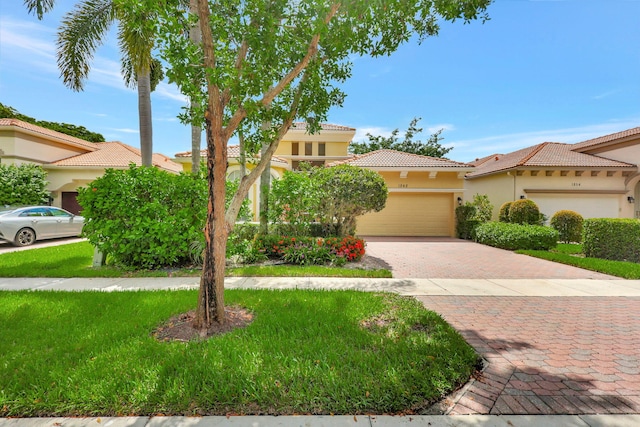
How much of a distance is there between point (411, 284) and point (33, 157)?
2390 centimetres

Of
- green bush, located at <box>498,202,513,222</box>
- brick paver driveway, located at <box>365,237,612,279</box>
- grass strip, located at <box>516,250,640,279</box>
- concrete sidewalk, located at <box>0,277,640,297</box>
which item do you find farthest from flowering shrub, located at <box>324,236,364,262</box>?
green bush, located at <box>498,202,513,222</box>

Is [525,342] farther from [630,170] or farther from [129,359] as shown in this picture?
[630,170]

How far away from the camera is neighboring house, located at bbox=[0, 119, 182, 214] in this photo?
17.1 m

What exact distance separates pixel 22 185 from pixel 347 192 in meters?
17.9

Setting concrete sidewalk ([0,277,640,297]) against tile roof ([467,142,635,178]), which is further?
tile roof ([467,142,635,178])

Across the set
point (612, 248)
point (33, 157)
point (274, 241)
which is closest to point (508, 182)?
point (612, 248)

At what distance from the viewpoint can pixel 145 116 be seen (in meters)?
10.6

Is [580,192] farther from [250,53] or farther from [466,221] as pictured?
[250,53]

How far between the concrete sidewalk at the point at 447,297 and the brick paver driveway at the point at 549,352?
0.03 metres

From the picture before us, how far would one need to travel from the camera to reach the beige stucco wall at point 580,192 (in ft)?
51.4

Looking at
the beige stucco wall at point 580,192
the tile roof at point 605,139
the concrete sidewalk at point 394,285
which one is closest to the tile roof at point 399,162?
the beige stucco wall at point 580,192

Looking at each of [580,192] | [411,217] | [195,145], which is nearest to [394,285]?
[195,145]

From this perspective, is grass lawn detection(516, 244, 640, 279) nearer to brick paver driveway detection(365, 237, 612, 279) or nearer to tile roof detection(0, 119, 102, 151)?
brick paver driveway detection(365, 237, 612, 279)

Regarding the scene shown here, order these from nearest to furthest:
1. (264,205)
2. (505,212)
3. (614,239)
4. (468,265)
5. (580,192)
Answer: (468,265) < (264,205) < (614,239) < (505,212) < (580,192)
